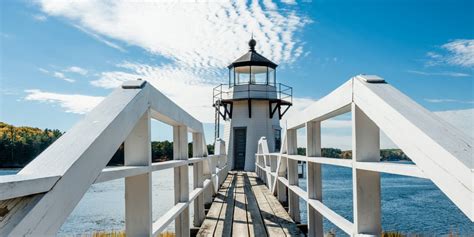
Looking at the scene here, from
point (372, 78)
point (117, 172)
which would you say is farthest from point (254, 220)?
point (117, 172)

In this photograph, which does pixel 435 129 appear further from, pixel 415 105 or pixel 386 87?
pixel 386 87

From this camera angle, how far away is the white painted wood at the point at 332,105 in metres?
1.96

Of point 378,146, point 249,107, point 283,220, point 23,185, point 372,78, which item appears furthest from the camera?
point 249,107

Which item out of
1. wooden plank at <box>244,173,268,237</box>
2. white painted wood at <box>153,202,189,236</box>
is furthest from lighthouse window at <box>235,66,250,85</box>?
white painted wood at <box>153,202,189,236</box>

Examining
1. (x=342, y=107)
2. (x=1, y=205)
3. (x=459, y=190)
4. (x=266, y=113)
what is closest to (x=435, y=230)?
(x=266, y=113)

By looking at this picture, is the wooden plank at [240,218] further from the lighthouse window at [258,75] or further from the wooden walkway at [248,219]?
the lighthouse window at [258,75]

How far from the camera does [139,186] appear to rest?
1878 millimetres

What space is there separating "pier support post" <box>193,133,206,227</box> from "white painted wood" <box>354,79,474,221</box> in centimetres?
297

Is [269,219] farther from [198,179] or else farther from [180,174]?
[180,174]

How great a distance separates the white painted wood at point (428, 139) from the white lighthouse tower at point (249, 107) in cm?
1579

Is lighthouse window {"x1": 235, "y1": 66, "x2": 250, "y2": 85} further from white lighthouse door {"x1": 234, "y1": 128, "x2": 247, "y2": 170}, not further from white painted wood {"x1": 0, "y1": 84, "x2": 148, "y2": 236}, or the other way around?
white painted wood {"x1": 0, "y1": 84, "x2": 148, "y2": 236}

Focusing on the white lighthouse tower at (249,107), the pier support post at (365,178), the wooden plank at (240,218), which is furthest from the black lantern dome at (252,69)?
the pier support post at (365,178)

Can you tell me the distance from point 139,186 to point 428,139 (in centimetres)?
133

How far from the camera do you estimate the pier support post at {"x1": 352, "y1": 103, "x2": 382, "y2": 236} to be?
1.80 m
